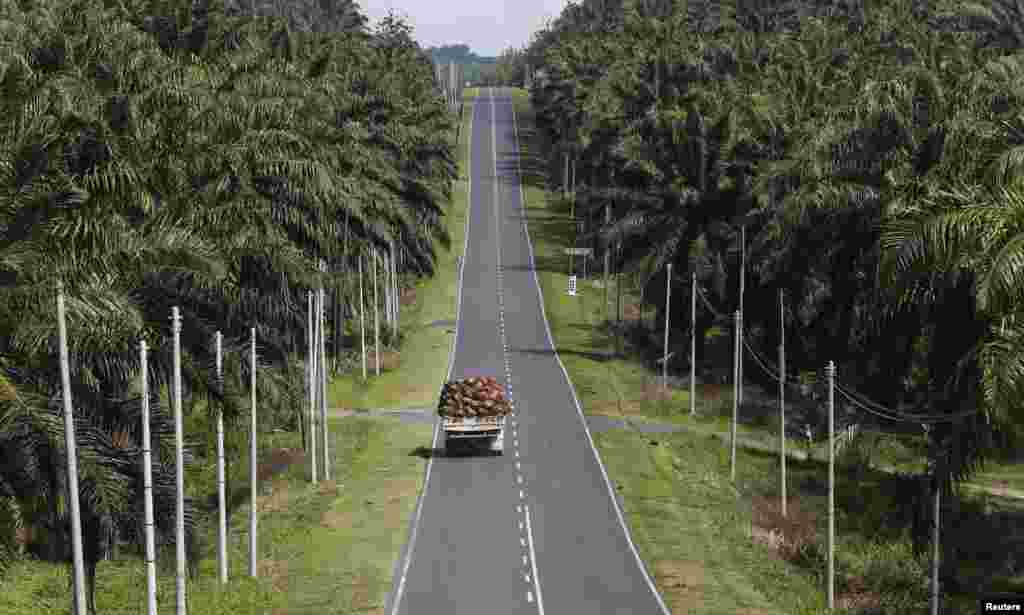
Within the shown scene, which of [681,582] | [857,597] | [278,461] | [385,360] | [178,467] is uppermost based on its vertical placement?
[178,467]

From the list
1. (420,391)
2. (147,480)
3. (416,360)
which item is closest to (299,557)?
(147,480)

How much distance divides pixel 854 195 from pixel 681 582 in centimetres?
1979

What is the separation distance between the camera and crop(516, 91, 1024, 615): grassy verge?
4178cm

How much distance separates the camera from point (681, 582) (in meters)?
41.2

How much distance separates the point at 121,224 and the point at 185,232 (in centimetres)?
273

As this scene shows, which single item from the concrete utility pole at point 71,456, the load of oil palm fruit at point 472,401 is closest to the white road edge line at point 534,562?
the load of oil palm fruit at point 472,401

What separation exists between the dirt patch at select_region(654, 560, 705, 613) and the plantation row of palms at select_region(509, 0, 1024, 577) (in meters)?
7.18

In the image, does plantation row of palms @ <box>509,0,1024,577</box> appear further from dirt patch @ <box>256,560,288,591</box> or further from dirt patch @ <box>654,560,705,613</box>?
dirt patch @ <box>256,560,288,591</box>

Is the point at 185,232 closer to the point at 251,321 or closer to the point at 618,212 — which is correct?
the point at 251,321

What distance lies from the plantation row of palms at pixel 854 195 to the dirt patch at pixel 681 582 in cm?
718

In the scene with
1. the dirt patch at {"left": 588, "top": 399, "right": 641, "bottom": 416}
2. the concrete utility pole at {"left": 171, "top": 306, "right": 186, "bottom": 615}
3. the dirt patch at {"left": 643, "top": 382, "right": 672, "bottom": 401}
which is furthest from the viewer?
the dirt patch at {"left": 643, "top": 382, "right": 672, "bottom": 401}

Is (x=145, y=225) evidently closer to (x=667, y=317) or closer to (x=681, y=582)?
(x=681, y=582)

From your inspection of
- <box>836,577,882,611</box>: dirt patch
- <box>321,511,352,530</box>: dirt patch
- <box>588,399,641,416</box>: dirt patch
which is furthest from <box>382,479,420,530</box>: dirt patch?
<box>588,399,641,416</box>: dirt patch

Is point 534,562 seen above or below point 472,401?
below
